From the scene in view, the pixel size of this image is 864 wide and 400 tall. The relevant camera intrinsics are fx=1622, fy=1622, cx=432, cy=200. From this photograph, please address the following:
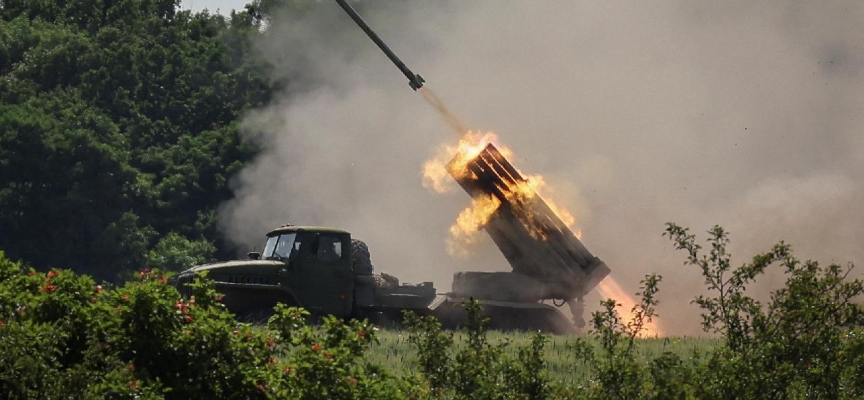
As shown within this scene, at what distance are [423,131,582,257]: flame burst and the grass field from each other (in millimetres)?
2086

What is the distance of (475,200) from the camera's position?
1064 inches

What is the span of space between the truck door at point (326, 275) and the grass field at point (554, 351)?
976 millimetres

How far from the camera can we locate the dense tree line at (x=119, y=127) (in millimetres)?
49188

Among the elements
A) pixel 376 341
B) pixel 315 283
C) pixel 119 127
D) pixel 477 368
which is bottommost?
pixel 477 368

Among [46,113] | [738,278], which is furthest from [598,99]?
[738,278]

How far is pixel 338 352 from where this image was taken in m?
12.6

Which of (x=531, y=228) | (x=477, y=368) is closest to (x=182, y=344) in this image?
(x=477, y=368)

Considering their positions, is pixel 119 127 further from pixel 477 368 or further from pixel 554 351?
pixel 477 368

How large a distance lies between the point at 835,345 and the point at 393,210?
120 ft

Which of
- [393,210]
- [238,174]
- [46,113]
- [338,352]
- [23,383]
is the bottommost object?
[23,383]

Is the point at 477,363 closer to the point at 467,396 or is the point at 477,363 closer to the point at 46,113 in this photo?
the point at 467,396

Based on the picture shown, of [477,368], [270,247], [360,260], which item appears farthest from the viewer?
[360,260]

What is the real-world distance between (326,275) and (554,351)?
4.38 metres

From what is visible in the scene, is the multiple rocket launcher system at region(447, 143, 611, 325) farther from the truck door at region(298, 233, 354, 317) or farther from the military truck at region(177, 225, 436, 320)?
the truck door at region(298, 233, 354, 317)
